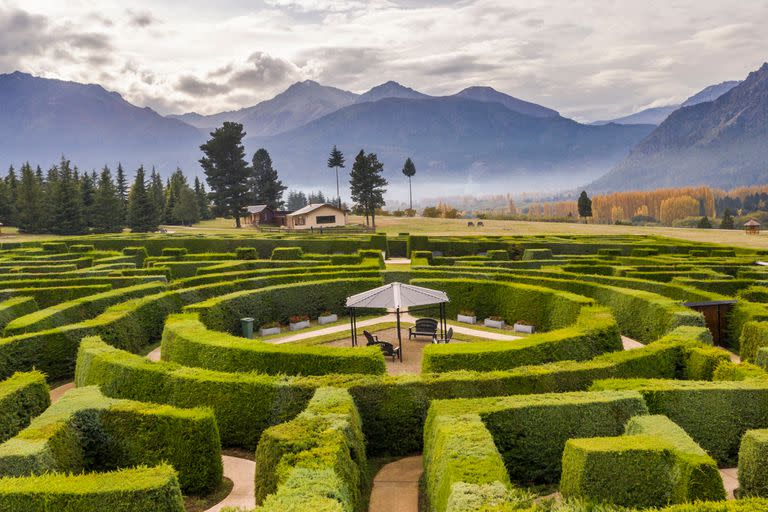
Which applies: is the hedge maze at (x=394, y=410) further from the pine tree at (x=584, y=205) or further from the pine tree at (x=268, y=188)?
the pine tree at (x=268, y=188)

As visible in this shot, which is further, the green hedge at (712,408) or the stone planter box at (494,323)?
the stone planter box at (494,323)

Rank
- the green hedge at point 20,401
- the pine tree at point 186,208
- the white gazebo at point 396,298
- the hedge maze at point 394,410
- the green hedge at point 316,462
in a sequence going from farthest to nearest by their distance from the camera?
the pine tree at point 186,208, the white gazebo at point 396,298, the green hedge at point 20,401, the hedge maze at point 394,410, the green hedge at point 316,462

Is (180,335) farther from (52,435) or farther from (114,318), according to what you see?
(52,435)

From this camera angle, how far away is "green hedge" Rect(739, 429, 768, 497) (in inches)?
395

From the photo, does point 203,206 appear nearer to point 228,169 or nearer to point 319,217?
point 228,169

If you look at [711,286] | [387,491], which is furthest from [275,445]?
[711,286]

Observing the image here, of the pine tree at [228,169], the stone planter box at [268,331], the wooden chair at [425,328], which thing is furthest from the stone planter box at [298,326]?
the pine tree at [228,169]

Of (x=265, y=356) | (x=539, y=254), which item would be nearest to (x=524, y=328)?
(x=265, y=356)

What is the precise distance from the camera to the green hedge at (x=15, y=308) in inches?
901

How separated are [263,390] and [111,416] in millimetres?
3295

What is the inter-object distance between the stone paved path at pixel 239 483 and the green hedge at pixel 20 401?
4.84 m

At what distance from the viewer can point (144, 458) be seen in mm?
12055

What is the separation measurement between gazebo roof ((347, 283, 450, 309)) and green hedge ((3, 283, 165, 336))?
11155 millimetres

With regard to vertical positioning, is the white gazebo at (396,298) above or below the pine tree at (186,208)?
below
